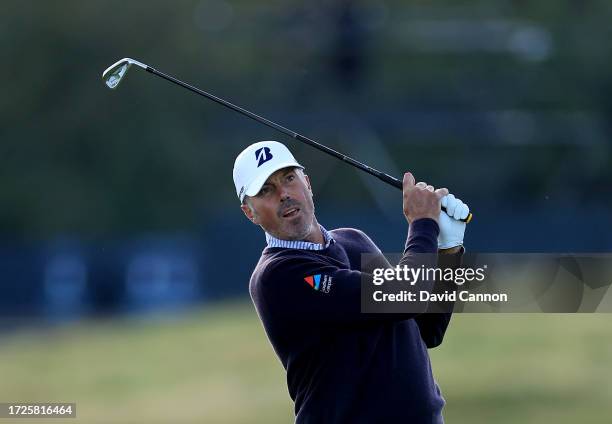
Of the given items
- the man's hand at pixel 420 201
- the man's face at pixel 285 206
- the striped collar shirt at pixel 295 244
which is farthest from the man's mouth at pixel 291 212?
the man's hand at pixel 420 201

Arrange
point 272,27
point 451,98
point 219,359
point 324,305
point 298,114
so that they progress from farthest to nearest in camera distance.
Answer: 1. point 272,27
2. point 451,98
3. point 298,114
4. point 219,359
5. point 324,305

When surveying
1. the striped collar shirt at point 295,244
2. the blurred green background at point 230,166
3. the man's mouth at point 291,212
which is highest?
the blurred green background at point 230,166

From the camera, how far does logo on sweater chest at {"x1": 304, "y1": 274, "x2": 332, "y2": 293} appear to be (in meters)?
5.43

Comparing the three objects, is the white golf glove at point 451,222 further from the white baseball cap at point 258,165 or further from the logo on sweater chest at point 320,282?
the white baseball cap at point 258,165

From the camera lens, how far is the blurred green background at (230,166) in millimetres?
19625

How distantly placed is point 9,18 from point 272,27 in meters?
11.0

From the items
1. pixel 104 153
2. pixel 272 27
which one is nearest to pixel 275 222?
pixel 104 153

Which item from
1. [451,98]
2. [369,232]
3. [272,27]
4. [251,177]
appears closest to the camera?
[251,177]

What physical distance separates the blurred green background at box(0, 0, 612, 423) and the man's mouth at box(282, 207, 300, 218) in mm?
10101

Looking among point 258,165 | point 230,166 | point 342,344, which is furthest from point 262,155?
point 230,166

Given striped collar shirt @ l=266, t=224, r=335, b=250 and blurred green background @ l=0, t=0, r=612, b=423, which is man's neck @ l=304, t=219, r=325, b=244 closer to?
striped collar shirt @ l=266, t=224, r=335, b=250

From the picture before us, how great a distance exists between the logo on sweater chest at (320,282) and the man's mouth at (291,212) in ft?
1.16

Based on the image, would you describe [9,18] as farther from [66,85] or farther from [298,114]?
[298,114]

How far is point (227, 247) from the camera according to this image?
29.4 metres
